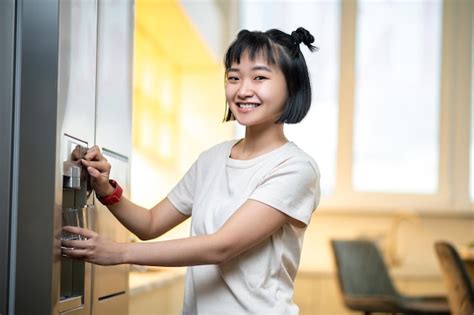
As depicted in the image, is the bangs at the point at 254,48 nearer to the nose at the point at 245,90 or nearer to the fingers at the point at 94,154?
the nose at the point at 245,90

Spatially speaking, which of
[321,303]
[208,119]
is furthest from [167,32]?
[321,303]

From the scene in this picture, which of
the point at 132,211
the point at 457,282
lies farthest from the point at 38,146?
the point at 457,282

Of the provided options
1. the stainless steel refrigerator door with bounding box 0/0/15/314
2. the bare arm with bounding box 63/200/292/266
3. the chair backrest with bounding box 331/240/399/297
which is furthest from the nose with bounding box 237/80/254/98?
the chair backrest with bounding box 331/240/399/297

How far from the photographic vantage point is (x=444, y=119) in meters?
6.38

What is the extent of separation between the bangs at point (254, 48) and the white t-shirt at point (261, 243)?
186 millimetres

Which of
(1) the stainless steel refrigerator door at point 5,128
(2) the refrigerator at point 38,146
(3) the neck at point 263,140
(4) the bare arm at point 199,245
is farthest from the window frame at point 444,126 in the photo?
(1) the stainless steel refrigerator door at point 5,128

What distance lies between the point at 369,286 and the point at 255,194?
370 cm

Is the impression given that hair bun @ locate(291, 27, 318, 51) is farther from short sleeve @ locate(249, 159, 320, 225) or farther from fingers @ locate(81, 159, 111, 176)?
fingers @ locate(81, 159, 111, 176)

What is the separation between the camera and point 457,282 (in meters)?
3.96

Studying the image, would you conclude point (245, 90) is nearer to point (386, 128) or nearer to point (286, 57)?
point (286, 57)

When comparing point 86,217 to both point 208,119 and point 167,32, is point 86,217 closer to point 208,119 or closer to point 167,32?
point 167,32

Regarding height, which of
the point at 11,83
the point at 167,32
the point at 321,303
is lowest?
the point at 321,303

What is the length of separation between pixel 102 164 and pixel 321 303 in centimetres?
450

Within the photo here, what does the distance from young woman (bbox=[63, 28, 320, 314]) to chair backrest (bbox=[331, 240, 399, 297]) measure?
11.3ft
